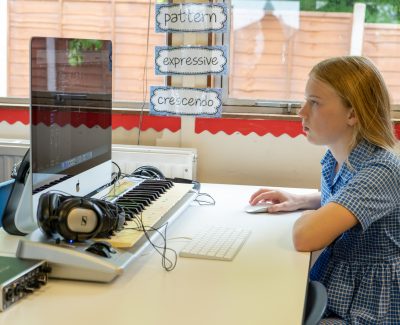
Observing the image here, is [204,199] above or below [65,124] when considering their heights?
below

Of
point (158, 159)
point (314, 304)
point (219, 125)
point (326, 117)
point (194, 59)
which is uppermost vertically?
point (194, 59)

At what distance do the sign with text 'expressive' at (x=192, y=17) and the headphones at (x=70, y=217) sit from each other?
129cm

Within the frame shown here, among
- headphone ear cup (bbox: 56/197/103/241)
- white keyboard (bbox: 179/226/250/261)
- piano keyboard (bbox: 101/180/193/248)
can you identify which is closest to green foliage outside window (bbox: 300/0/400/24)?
piano keyboard (bbox: 101/180/193/248)

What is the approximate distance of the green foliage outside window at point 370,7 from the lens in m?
2.40

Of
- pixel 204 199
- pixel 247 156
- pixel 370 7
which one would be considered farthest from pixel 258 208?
pixel 370 7

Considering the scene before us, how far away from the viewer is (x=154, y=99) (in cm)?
244

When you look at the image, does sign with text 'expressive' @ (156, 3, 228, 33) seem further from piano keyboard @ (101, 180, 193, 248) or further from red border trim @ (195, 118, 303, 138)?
piano keyboard @ (101, 180, 193, 248)

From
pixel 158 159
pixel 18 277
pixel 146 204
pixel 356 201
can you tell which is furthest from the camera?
pixel 158 159

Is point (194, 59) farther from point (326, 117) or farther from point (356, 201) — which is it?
point (356, 201)

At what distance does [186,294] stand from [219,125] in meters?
1.34

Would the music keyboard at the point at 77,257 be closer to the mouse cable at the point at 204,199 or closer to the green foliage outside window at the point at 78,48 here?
the green foliage outside window at the point at 78,48

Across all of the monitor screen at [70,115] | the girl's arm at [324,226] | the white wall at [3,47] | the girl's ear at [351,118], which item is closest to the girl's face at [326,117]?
the girl's ear at [351,118]

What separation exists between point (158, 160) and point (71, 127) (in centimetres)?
89

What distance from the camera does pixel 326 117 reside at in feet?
5.23
